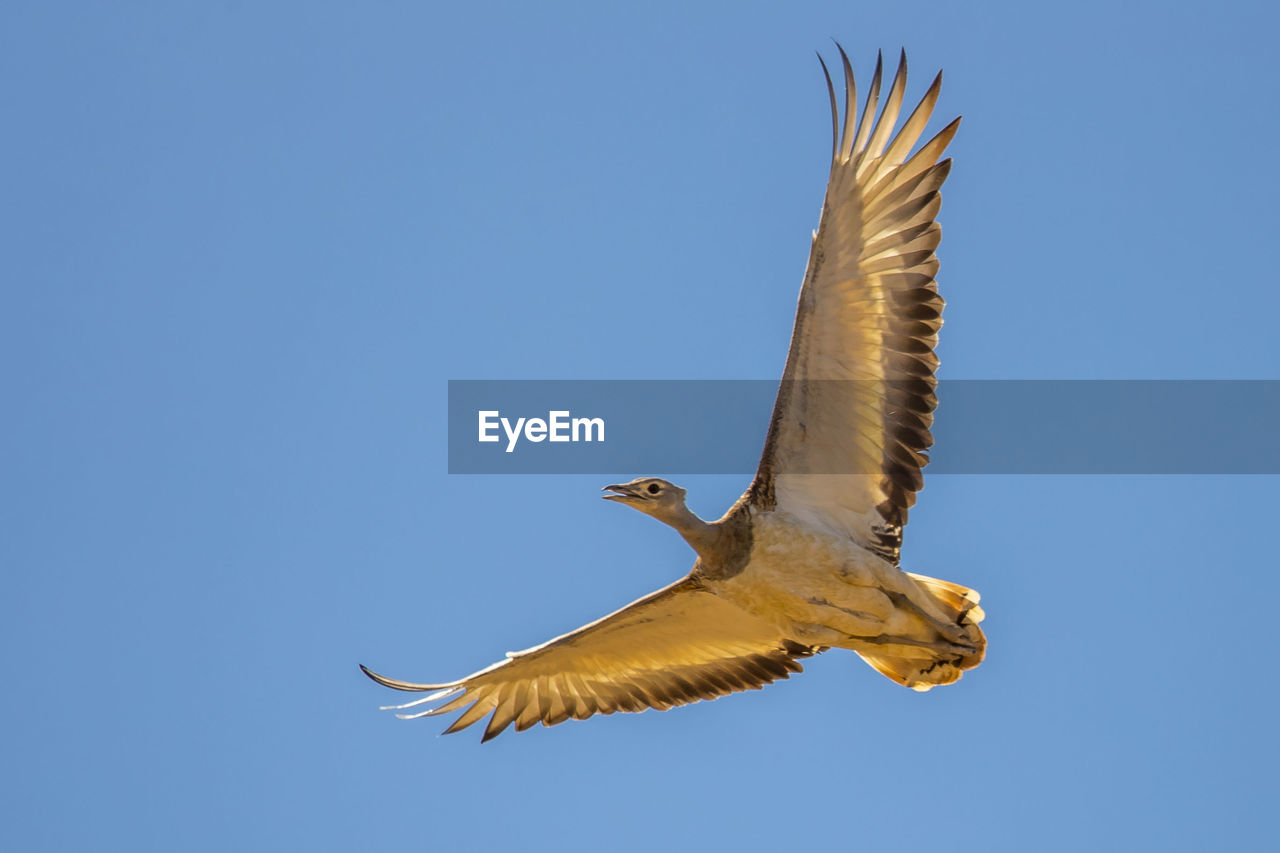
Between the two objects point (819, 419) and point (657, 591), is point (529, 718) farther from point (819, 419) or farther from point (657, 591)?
point (819, 419)

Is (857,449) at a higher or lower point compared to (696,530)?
higher

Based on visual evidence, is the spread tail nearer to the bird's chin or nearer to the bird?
the bird

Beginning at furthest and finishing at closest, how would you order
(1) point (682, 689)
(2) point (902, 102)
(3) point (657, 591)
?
(1) point (682, 689) → (3) point (657, 591) → (2) point (902, 102)

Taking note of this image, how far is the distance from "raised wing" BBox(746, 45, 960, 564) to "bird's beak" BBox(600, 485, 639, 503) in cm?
108

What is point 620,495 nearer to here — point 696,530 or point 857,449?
point 696,530

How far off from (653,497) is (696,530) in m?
0.47

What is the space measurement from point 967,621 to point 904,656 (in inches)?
27.6

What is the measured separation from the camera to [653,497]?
1512 centimetres

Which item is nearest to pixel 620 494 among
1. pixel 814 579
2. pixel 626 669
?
pixel 814 579

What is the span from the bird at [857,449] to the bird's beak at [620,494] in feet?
0.04

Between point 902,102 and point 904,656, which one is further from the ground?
point 902,102

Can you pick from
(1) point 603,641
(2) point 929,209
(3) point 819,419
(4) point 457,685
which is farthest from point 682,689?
(2) point 929,209

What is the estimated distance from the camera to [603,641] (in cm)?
1717

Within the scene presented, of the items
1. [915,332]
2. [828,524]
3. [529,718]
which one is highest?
[915,332]
